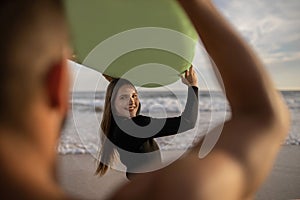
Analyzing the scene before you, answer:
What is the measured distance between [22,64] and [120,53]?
1.06ft

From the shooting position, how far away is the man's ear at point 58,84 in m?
0.26

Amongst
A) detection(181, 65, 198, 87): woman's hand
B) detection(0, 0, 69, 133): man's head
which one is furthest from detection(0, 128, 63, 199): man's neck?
detection(181, 65, 198, 87): woman's hand

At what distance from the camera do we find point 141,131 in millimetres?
→ 1983

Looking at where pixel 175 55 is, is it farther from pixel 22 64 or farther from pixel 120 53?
pixel 22 64

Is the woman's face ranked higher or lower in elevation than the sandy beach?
higher

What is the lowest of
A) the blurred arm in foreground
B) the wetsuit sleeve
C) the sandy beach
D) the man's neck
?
the sandy beach

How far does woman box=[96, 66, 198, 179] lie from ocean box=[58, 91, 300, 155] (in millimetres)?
1724

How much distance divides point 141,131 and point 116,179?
144 centimetres

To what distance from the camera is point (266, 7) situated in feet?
18.9

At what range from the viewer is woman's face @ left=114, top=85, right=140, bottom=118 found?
80.9 inches


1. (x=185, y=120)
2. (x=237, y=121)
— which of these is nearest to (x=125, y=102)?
(x=185, y=120)

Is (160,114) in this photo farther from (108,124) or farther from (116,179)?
(108,124)

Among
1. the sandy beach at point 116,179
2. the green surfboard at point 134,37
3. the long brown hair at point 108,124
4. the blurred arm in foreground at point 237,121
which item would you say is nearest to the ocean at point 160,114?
the sandy beach at point 116,179

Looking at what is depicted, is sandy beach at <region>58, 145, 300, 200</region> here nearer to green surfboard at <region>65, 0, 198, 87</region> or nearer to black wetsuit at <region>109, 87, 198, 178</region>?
black wetsuit at <region>109, 87, 198, 178</region>
